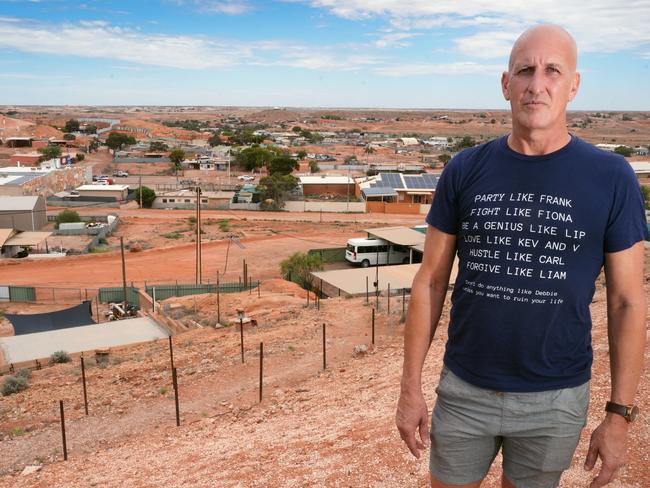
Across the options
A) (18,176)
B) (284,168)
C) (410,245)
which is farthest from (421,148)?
(410,245)

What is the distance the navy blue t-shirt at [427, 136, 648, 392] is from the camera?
2.36 metres

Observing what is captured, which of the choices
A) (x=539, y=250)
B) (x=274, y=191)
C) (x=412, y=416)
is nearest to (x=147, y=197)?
(x=274, y=191)

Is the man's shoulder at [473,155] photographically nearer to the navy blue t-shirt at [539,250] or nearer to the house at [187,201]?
the navy blue t-shirt at [539,250]

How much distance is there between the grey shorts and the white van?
91.0 feet

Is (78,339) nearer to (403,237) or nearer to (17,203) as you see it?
(403,237)

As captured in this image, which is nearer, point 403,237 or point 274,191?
point 403,237

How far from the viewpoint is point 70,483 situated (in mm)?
6867

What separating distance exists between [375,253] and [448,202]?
Result: 92.0 ft

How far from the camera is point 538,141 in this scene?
2.43 metres

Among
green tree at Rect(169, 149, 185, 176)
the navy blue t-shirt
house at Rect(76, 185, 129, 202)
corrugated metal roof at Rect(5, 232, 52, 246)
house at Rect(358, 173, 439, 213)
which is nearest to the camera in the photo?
the navy blue t-shirt

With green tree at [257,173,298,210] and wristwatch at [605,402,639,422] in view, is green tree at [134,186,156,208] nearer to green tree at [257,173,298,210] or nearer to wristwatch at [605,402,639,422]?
green tree at [257,173,298,210]

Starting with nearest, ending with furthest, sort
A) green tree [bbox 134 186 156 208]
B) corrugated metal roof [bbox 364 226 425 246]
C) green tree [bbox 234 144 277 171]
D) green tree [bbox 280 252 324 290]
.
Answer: green tree [bbox 280 252 324 290] → corrugated metal roof [bbox 364 226 425 246] → green tree [bbox 134 186 156 208] → green tree [bbox 234 144 277 171]

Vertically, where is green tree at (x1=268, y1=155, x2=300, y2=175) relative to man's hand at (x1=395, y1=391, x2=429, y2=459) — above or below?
below

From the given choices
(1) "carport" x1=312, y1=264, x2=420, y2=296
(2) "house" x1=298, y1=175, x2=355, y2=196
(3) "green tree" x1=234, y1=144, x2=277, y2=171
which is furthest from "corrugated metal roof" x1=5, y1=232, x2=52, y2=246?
(3) "green tree" x1=234, y1=144, x2=277, y2=171
